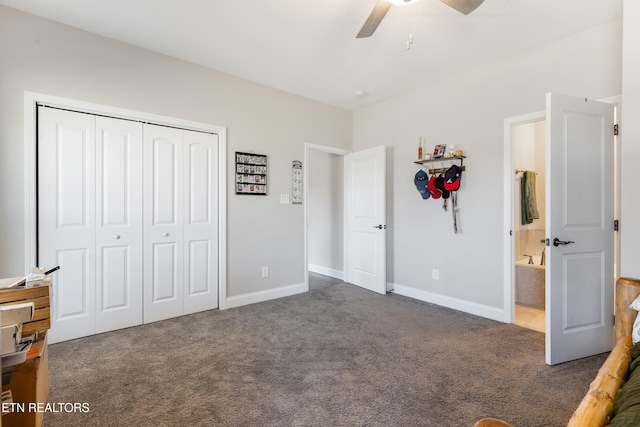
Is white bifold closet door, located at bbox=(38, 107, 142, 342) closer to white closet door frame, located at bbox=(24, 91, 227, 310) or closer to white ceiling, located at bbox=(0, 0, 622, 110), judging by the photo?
white closet door frame, located at bbox=(24, 91, 227, 310)

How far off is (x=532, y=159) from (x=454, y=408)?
13.1ft

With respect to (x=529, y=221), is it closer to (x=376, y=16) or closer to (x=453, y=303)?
(x=453, y=303)

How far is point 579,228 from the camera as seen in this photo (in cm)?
235

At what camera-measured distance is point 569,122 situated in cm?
231

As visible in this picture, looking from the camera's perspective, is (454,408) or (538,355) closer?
(454,408)

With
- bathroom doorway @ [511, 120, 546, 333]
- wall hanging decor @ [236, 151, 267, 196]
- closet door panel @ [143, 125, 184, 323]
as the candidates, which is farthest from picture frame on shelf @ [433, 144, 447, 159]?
closet door panel @ [143, 125, 184, 323]

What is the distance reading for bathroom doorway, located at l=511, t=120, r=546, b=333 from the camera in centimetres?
375

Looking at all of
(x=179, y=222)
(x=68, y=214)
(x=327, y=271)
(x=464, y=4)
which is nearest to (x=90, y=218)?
(x=68, y=214)

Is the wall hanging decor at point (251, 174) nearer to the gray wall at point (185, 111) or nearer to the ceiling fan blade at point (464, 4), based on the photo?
the gray wall at point (185, 111)

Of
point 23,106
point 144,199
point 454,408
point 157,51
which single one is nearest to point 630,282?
point 454,408

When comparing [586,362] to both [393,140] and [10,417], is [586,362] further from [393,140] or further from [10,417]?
[10,417]

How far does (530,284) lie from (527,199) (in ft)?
3.70

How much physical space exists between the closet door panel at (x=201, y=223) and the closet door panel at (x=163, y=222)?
0.26 feet

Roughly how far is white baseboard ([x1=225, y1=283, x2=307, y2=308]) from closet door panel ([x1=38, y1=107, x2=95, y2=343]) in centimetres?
132
